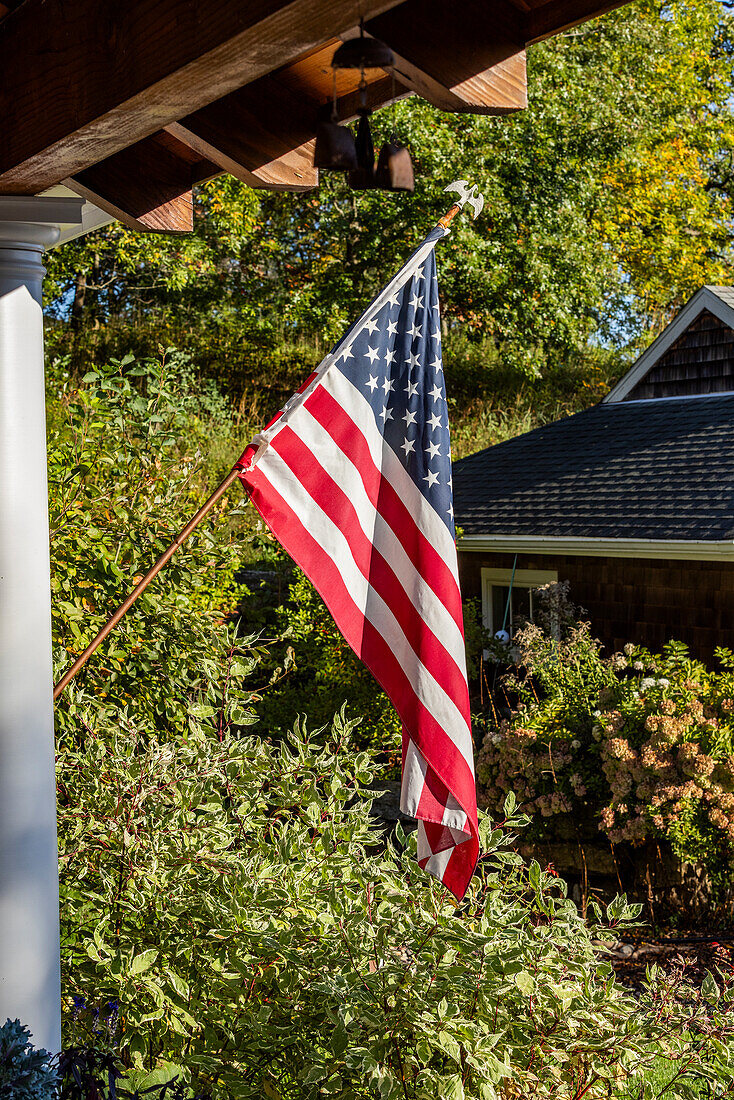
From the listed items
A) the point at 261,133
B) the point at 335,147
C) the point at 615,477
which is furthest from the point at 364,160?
the point at 615,477

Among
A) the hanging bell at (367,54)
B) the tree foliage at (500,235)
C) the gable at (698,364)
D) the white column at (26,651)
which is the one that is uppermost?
the tree foliage at (500,235)

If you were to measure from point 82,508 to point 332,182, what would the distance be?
13.6 metres

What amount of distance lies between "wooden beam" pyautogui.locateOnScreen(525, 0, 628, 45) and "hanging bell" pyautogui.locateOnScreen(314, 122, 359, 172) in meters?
0.50

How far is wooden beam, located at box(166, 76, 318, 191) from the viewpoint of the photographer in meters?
2.41

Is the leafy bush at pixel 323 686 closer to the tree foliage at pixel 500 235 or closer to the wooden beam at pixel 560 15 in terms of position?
the tree foliage at pixel 500 235

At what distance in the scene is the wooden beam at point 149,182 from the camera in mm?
2789

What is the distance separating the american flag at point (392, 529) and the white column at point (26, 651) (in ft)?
2.51

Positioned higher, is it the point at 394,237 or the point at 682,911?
the point at 394,237

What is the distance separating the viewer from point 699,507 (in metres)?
9.27

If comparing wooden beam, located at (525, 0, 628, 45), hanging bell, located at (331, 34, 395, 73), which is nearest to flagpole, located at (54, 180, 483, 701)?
hanging bell, located at (331, 34, 395, 73)

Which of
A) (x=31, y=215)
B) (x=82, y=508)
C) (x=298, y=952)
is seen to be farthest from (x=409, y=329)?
(x=82, y=508)

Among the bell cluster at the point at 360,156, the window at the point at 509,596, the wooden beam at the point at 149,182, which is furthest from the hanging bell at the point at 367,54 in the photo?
the window at the point at 509,596

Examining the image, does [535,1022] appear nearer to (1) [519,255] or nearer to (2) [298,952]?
(2) [298,952]

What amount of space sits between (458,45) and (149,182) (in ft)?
4.11
